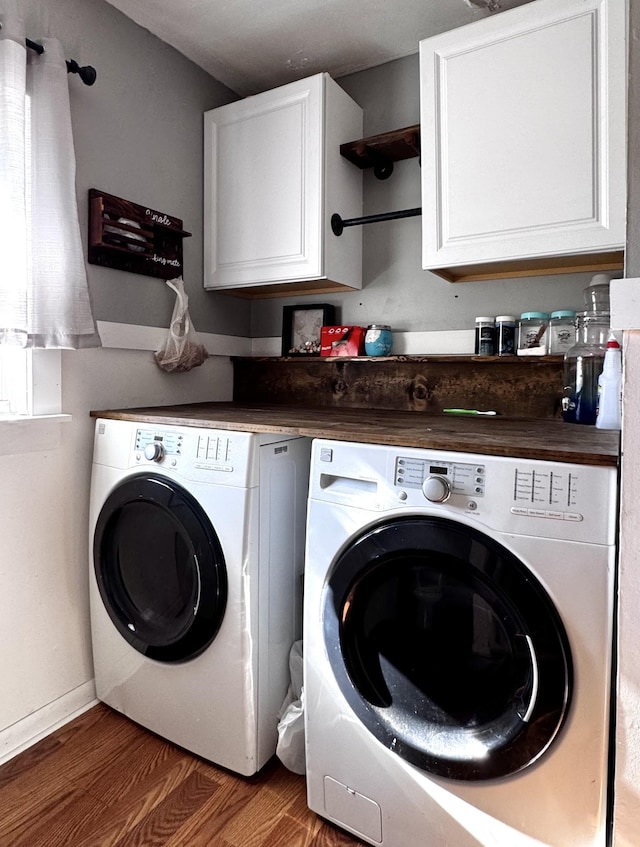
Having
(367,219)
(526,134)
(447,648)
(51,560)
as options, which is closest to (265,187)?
(367,219)

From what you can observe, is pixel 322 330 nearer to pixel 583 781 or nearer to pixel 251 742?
pixel 251 742

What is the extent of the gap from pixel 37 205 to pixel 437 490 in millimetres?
1367

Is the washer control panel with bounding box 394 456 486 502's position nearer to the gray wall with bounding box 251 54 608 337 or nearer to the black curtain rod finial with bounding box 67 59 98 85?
the gray wall with bounding box 251 54 608 337

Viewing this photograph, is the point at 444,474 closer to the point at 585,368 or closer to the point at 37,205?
the point at 585,368

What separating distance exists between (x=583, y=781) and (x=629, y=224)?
101 cm

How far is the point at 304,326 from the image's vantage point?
2270 mm

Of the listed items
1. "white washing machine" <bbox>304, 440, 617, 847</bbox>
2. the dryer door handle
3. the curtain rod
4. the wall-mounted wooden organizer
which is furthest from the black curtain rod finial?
the dryer door handle

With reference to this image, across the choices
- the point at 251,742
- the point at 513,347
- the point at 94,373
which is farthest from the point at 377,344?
the point at 251,742

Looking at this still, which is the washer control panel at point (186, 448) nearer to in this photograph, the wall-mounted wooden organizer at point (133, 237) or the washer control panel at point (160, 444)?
the washer control panel at point (160, 444)

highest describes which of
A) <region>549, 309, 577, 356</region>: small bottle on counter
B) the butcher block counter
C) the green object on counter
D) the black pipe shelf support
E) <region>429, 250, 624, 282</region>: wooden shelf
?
the black pipe shelf support

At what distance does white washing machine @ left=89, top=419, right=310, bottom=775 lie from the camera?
4.67 ft

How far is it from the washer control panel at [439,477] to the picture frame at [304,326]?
3.58 feet

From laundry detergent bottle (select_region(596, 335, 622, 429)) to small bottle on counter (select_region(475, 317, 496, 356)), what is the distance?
468 millimetres

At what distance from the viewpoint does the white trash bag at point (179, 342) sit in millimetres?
2025
